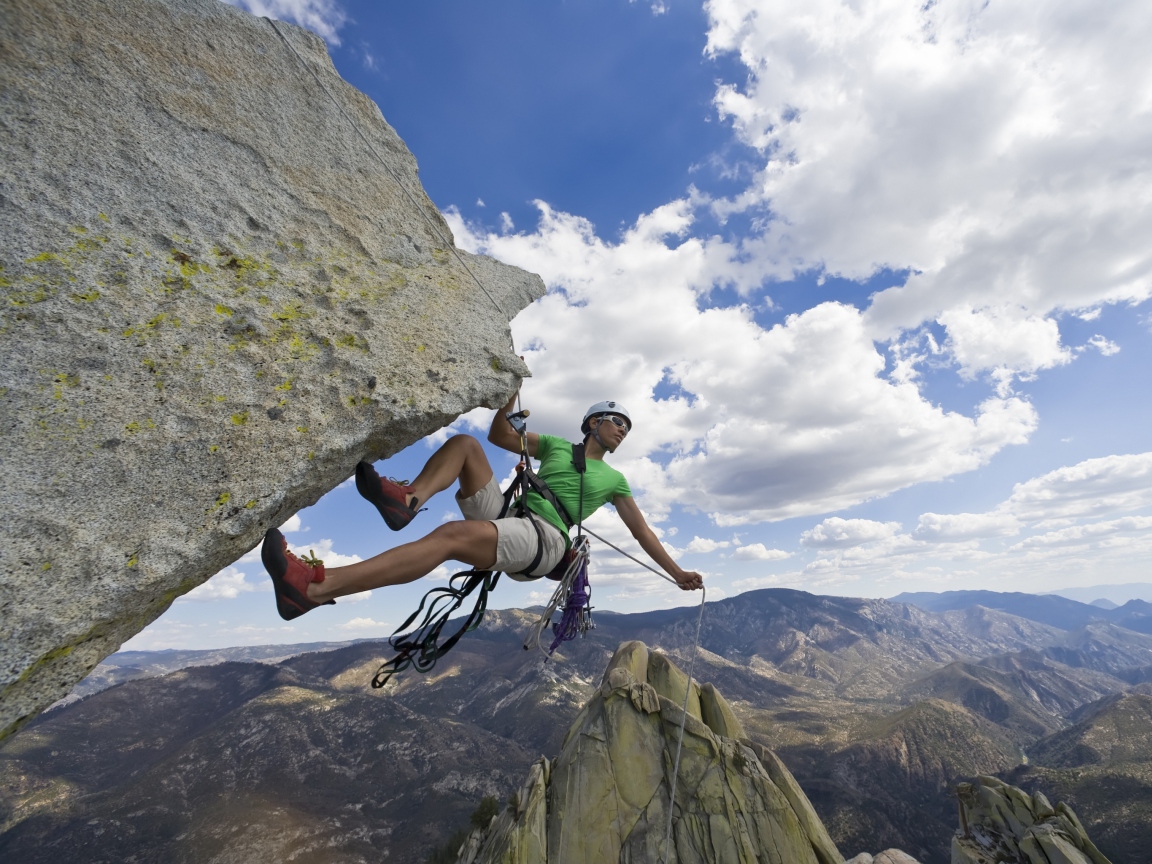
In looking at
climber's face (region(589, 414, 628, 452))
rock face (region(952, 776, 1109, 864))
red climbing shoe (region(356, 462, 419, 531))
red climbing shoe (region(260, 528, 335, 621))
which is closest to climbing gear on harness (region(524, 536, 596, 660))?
climber's face (region(589, 414, 628, 452))

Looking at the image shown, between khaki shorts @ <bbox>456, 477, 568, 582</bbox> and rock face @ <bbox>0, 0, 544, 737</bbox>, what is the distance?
1.02 m

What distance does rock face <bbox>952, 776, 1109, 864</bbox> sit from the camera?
15.1 metres

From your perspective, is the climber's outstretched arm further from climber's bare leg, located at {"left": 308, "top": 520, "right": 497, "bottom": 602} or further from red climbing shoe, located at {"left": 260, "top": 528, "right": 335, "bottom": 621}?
red climbing shoe, located at {"left": 260, "top": 528, "right": 335, "bottom": 621}

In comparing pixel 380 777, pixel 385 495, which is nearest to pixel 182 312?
pixel 385 495

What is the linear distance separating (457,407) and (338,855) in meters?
145

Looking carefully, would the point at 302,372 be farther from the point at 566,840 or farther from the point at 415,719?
the point at 415,719

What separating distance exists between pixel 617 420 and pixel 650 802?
1198 cm

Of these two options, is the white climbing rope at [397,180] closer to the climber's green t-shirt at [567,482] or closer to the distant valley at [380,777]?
the climber's green t-shirt at [567,482]

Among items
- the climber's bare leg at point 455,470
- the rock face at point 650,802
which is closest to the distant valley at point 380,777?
the rock face at point 650,802

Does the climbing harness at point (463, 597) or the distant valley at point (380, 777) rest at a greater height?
the climbing harness at point (463, 597)

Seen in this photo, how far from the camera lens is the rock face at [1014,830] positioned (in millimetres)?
15117

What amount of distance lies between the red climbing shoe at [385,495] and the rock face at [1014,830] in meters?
20.7

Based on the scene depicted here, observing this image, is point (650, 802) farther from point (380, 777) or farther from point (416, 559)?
point (380, 777)

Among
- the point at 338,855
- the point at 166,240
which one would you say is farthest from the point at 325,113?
the point at 338,855
